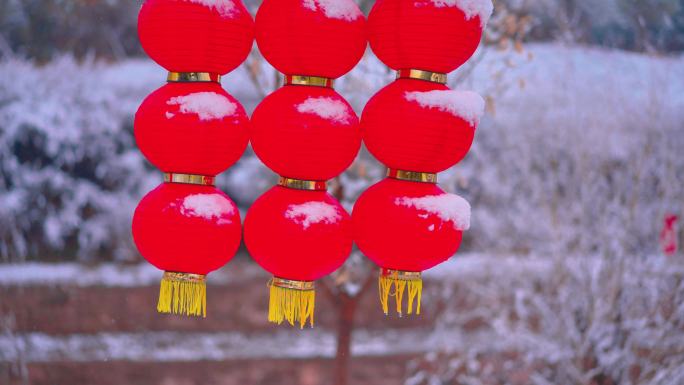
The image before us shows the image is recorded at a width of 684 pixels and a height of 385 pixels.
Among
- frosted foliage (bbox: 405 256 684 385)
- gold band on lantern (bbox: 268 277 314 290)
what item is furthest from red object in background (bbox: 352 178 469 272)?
frosted foliage (bbox: 405 256 684 385)

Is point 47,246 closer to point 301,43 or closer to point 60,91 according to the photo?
point 60,91

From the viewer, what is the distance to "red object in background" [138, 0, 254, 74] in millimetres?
992

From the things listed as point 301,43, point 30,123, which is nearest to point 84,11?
point 30,123

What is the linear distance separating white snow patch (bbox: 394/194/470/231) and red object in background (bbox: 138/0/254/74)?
1.19 ft

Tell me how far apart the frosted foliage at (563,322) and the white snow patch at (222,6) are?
218cm

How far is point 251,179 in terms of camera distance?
3.99 meters

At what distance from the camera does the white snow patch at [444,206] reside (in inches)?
39.7

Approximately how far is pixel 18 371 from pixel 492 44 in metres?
2.75

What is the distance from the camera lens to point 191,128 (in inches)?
38.8

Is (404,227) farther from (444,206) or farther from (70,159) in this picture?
(70,159)

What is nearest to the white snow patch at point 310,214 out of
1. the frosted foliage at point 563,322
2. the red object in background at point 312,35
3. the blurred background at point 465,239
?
the red object in background at point 312,35

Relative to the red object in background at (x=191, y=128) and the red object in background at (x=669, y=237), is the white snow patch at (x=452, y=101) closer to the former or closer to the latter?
the red object in background at (x=191, y=128)

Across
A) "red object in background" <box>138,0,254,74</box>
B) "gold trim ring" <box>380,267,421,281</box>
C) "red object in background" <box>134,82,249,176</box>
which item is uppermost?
"red object in background" <box>138,0,254,74</box>

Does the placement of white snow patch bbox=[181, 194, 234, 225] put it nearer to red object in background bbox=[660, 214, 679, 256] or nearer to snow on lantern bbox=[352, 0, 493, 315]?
snow on lantern bbox=[352, 0, 493, 315]
